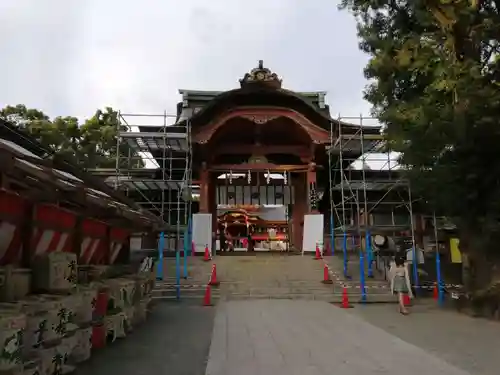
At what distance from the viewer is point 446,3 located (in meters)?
9.85

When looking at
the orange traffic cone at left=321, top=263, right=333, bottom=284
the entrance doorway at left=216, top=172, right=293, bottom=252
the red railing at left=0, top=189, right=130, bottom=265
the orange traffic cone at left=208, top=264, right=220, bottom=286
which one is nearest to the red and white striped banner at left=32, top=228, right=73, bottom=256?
the red railing at left=0, top=189, right=130, bottom=265

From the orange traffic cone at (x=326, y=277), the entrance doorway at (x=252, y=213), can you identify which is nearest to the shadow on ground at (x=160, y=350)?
the orange traffic cone at (x=326, y=277)

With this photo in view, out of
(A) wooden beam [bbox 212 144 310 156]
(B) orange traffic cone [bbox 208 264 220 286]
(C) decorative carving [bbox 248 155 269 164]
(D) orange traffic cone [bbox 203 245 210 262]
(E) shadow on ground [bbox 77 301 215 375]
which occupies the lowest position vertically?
(E) shadow on ground [bbox 77 301 215 375]

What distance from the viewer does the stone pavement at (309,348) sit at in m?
5.59

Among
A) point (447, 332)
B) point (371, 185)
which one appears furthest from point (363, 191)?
point (447, 332)

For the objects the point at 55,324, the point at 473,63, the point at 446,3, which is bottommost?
the point at 55,324

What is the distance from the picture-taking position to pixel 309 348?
687 centimetres

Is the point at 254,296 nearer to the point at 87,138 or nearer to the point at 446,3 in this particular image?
the point at 446,3

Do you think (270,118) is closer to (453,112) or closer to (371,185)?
(371,185)

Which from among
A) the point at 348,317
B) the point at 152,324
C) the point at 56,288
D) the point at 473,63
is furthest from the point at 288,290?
the point at 56,288

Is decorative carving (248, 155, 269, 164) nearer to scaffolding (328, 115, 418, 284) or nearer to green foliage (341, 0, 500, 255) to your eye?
scaffolding (328, 115, 418, 284)

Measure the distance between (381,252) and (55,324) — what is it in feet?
42.3

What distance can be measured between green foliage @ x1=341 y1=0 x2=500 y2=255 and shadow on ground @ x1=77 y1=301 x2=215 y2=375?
6.10 meters

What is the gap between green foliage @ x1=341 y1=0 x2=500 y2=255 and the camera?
31.1 feet
